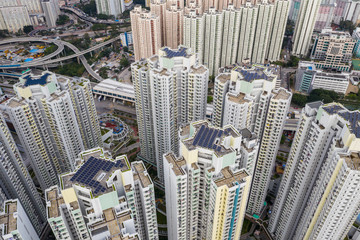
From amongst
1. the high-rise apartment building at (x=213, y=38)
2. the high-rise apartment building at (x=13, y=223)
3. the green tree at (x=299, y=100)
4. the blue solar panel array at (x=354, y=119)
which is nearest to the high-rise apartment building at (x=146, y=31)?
the high-rise apartment building at (x=213, y=38)

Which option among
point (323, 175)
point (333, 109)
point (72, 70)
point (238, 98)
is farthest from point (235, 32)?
point (323, 175)

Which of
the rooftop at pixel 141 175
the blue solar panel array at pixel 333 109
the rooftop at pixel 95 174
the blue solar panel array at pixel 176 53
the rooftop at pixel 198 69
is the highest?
the blue solar panel array at pixel 176 53

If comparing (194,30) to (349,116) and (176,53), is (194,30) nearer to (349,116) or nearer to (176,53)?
(176,53)

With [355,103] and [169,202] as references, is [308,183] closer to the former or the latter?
[169,202]

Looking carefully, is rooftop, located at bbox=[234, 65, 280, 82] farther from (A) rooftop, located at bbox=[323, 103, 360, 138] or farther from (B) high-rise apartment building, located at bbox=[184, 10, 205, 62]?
(B) high-rise apartment building, located at bbox=[184, 10, 205, 62]

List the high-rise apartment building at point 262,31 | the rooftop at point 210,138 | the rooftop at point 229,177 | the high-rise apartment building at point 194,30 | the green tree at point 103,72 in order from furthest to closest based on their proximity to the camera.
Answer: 1. the green tree at point 103,72
2. the high-rise apartment building at point 262,31
3. the high-rise apartment building at point 194,30
4. the rooftop at point 210,138
5. the rooftop at point 229,177

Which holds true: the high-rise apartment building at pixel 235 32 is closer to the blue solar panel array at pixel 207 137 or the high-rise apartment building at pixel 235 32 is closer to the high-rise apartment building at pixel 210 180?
the high-rise apartment building at pixel 210 180

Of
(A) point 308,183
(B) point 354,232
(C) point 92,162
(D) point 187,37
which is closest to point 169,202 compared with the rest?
(C) point 92,162
